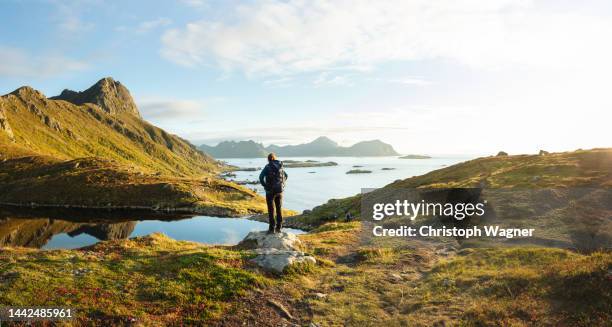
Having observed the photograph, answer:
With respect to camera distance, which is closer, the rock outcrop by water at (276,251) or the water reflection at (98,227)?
the rock outcrop by water at (276,251)

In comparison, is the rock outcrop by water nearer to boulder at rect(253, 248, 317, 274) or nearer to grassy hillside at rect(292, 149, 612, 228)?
boulder at rect(253, 248, 317, 274)

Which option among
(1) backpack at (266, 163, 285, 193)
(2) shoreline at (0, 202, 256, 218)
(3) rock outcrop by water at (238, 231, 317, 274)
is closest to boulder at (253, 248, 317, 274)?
(3) rock outcrop by water at (238, 231, 317, 274)

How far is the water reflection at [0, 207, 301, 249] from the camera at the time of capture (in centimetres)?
6688

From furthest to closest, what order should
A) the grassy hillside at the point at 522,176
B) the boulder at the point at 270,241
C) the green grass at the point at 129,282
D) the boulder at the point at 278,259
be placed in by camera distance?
the grassy hillside at the point at 522,176 → the boulder at the point at 270,241 → the boulder at the point at 278,259 → the green grass at the point at 129,282

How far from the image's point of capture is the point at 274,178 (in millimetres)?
24703

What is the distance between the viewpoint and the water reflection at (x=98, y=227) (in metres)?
66.9

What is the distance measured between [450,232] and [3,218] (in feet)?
342

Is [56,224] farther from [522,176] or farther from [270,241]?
[522,176]

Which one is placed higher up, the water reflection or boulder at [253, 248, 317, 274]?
boulder at [253, 248, 317, 274]

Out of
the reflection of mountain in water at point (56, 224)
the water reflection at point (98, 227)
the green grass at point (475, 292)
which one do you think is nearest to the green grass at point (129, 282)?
the green grass at point (475, 292)

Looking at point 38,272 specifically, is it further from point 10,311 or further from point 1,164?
point 1,164

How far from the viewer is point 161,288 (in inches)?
657

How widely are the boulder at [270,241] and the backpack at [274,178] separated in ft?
12.8

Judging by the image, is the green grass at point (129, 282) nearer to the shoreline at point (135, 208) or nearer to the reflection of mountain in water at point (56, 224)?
the reflection of mountain in water at point (56, 224)
